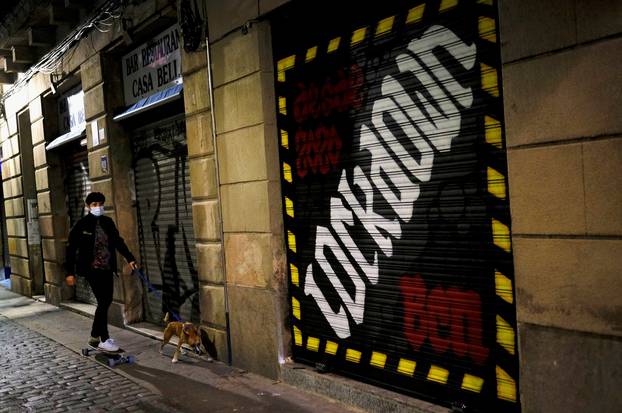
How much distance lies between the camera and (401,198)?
4.34m

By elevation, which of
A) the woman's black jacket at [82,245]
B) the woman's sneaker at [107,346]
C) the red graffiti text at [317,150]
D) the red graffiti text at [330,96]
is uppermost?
the red graffiti text at [330,96]

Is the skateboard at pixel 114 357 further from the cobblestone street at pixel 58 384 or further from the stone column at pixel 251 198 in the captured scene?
the stone column at pixel 251 198

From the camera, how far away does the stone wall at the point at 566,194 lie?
9.65 feet

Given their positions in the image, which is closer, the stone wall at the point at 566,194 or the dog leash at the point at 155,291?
the stone wall at the point at 566,194

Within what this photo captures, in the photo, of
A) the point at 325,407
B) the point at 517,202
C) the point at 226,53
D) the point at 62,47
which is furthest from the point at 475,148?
the point at 62,47

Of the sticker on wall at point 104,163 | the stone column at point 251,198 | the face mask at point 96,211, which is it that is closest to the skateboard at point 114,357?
the stone column at point 251,198

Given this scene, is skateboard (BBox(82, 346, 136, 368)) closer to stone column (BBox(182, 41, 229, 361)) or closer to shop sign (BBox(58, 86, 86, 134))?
stone column (BBox(182, 41, 229, 361))

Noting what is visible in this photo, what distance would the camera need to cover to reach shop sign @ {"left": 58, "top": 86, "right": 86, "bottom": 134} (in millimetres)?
10061

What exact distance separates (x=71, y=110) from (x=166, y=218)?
411 centimetres

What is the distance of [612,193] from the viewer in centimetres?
294

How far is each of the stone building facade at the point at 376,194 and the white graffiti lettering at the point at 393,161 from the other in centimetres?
4

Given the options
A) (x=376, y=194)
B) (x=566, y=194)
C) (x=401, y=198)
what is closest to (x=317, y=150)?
(x=376, y=194)

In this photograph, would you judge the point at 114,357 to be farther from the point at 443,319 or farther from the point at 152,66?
the point at 443,319

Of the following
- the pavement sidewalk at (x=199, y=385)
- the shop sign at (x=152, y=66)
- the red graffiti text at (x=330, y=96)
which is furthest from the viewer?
the shop sign at (x=152, y=66)
